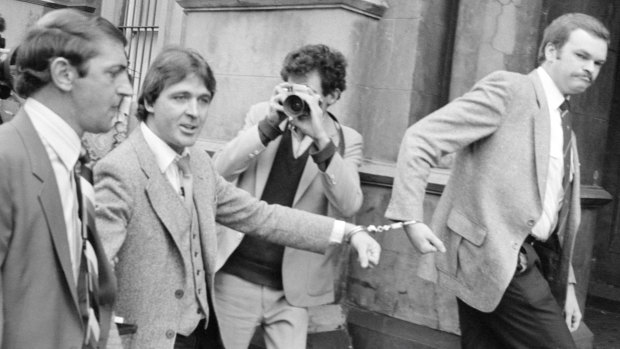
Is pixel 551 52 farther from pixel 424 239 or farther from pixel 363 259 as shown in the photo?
pixel 363 259

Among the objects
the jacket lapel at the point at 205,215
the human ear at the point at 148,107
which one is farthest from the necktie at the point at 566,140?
the human ear at the point at 148,107

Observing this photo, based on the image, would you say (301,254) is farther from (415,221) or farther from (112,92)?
(112,92)

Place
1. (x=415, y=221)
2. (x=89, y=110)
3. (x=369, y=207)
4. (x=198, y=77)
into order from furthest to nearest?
(x=369, y=207)
(x=415, y=221)
(x=198, y=77)
(x=89, y=110)

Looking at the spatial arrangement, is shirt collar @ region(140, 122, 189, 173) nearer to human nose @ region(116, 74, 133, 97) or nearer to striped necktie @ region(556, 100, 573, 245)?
human nose @ region(116, 74, 133, 97)

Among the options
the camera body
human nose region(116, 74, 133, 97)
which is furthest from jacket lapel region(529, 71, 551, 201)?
human nose region(116, 74, 133, 97)

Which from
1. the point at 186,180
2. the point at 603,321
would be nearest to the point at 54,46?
the point at 186,180

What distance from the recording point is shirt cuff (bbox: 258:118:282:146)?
4.40 metres

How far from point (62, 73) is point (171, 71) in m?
1.07

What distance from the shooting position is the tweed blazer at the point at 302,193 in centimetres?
440

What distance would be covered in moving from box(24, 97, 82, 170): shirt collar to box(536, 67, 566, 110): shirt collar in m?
2.48

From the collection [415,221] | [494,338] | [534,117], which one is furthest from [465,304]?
[534,117]

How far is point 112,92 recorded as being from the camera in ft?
8.42

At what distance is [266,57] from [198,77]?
3.24 meters

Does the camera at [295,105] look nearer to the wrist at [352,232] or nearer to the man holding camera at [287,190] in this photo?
the man holding camera at [287,190]
